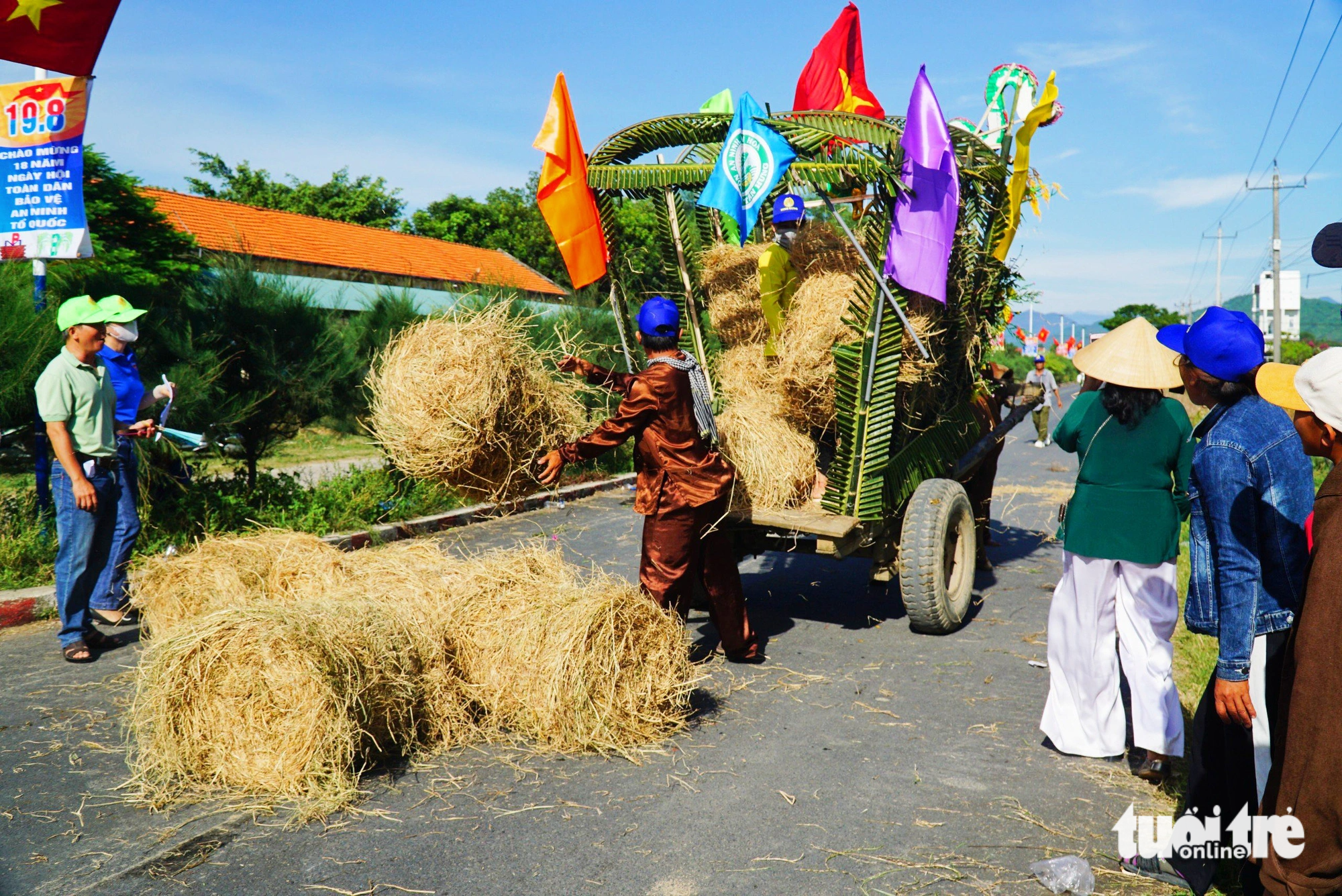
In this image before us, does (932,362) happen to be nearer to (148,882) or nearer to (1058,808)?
(1058,808)

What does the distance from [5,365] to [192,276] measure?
217cm

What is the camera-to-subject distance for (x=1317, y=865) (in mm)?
2205

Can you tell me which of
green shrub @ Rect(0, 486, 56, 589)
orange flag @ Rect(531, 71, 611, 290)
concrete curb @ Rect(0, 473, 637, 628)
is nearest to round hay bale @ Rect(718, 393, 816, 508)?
concrete curb @ Rect(0, 473, 637, 628)

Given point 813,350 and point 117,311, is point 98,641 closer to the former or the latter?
point 117,311

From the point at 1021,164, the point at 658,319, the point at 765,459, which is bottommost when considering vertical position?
the point at 765,459

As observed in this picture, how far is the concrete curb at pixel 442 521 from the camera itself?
26.1 ft

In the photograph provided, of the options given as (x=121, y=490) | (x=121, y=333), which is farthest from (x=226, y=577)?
(x=121, y=333)

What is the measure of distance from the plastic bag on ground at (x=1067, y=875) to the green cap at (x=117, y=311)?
5645 mm

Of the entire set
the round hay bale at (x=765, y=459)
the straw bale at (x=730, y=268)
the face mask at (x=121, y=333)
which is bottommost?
the round hay bale at (x=765, y=459)

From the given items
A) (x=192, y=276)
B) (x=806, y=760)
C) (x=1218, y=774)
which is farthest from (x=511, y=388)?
(x=192, y=276)

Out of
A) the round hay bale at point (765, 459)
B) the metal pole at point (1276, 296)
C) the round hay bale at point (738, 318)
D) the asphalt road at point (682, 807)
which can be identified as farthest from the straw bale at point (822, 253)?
the metal pole at point (1276, 296)

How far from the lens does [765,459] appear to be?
534 cm

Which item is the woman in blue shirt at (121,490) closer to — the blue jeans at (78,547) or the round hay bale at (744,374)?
the blue jeans at (78,547)

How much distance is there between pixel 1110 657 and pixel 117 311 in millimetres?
5831
